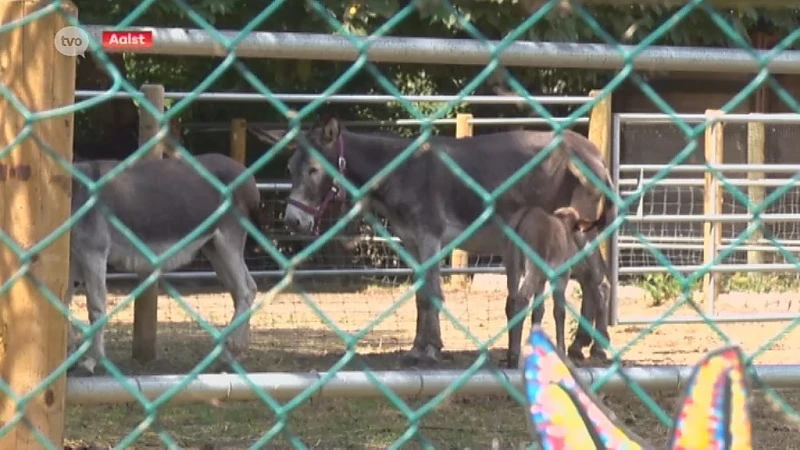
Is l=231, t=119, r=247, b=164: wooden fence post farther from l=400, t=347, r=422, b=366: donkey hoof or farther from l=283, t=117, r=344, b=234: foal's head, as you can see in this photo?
l=400, t=347, r=422, b=366: donkey hoof

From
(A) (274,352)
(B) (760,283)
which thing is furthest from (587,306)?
(B) (760,283)

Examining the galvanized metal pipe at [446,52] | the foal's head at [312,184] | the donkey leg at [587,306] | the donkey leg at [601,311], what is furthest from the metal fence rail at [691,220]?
the galvanized metal pipe at [446,52]

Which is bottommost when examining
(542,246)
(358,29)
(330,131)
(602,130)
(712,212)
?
(542,246)

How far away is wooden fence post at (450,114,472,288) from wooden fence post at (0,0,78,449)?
8.66 metres

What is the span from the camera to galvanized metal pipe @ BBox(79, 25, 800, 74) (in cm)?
171

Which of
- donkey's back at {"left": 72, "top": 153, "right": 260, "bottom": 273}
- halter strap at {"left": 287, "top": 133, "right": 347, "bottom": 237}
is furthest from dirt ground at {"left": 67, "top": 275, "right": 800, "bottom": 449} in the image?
halter strap at {"left": 287, "top": 133, "right": 347, "bottom": 237}

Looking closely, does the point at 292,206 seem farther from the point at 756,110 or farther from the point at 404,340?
the point at 756,110

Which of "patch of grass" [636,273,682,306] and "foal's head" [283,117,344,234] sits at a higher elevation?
"foal's head" [283,117,344,234]

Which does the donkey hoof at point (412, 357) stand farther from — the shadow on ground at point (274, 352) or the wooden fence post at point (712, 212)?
the wooden fence post at point (712, 212)

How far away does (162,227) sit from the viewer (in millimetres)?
7562

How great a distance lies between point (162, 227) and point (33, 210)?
5948 mm

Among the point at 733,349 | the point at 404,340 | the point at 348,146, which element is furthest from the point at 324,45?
the point at 404,340

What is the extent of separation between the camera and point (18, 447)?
5.64 ft

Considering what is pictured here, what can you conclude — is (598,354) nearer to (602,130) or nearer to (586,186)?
(586,186)
